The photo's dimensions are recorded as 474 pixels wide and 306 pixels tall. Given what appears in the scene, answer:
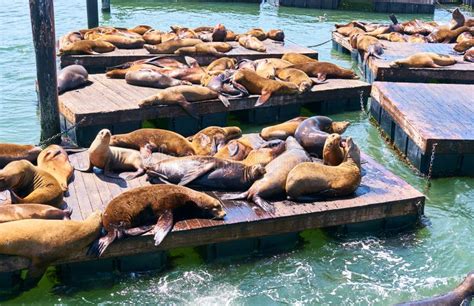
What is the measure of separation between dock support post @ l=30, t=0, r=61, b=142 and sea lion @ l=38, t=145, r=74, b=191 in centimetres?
131

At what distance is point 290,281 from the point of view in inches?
204

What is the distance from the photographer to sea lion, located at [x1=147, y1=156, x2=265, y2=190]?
5.72 meters

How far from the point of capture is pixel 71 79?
364 inches

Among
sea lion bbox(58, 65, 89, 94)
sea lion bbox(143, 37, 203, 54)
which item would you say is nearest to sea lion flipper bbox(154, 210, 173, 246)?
sea lion bbox(58, 65, 89, 94)

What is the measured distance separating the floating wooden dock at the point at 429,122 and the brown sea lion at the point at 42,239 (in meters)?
4.53

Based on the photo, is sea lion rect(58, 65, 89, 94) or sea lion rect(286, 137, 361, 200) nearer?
sea lion rect(286, 137, 361, 200)

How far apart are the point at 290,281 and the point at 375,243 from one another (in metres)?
1.12

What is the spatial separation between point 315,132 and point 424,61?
215 inches

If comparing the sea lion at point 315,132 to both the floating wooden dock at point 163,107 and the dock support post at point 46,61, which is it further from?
the dock support post at point 46,61

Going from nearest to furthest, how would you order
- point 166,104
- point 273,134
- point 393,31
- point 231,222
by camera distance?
point 231,222, point 273,134, point 166,104, point 393,31

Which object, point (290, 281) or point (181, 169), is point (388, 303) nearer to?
point (290, 281)

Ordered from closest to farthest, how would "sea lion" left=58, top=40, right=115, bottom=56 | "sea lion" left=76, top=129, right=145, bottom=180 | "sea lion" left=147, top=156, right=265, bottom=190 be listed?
"sea lion" left=147, top=156, right=265, bottom=190 < "sea lion" left=76, top=129, right=145, bottom=180 < "sea lion" left=58, top=40, right=115, bottom=56

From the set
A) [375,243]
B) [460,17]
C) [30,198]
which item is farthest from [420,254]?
[460,17]

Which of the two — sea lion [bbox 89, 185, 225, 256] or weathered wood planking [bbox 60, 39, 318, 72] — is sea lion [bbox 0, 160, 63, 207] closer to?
sea lion [bbox 89, 185, 225, 256]
